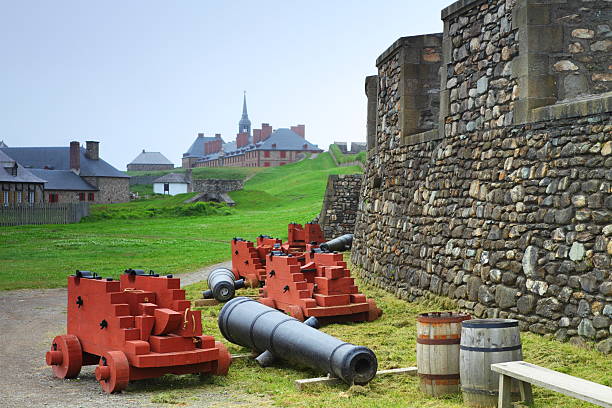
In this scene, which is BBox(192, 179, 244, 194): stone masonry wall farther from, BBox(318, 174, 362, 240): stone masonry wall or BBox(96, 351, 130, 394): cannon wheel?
BBox(96, 351, 130, 394): cannon wheel

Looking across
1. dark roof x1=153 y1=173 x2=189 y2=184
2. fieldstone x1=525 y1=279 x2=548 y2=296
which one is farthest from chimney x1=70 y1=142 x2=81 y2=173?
fieldstone x1=525 y1=279 x2=548 y2=296

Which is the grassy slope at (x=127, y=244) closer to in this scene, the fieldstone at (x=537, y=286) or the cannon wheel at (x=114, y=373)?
the cannon wheel at (x=114, y=373)

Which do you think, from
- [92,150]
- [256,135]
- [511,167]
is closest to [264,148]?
[256,135]

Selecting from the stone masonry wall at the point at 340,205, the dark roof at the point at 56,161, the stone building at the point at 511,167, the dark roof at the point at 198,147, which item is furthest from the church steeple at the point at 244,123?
the stone building at the point at 511,167

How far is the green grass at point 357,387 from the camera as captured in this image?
22.5 feet

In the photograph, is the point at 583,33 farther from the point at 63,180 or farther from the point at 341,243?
A: the point at 63,180

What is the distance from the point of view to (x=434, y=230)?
1200 cm

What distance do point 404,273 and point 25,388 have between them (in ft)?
21.8

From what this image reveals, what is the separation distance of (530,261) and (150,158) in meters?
140

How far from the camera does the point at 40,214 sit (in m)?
50.3

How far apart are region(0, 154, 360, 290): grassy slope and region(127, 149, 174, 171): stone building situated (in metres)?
89.9

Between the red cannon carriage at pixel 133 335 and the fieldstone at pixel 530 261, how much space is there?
352cm

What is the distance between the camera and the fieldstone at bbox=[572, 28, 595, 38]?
953cm

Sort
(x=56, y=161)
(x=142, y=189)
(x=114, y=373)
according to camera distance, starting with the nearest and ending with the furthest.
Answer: (x=114, y=373), (x=56, y=161), (x=142, y=189)
